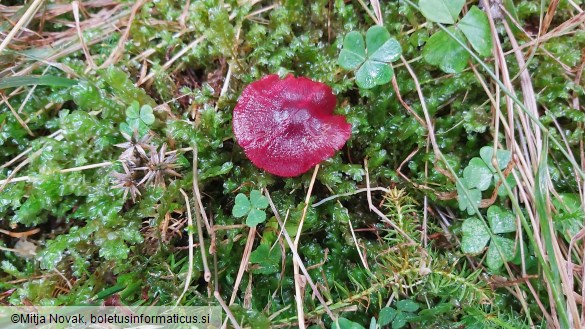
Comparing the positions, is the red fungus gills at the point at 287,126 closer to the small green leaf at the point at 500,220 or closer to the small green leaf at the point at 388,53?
the small green leaf at the point at 388,53

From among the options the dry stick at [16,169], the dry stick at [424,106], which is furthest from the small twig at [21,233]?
the dry stick at [424,106]

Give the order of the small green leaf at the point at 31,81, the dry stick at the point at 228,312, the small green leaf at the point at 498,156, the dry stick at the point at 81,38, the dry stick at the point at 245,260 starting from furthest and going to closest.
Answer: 1. the dry stick at the point at 81,38
2. the small green leaf at the point at 31,81
3. the small green leaf at the point at 498,156
4. the dry stick at the point at 245,260
5. the dry stick at the point at 228,312

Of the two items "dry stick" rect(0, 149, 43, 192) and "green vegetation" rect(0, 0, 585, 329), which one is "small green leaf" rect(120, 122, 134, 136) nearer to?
"green vegetation" rect(0, 0, 585, 329)

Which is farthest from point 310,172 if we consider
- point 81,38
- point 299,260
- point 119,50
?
point 81,38

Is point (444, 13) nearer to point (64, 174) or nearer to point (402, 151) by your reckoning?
point (402, 151)

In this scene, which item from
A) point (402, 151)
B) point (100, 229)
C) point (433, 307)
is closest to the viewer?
point (433, 307)

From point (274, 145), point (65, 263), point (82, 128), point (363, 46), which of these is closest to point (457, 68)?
point (363, 46)

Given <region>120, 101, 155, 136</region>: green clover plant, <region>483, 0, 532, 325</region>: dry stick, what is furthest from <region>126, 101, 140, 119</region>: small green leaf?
<region>483, 0, 532, 325</region>: dry stick
